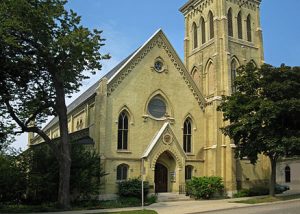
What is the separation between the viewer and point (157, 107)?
35.6 m

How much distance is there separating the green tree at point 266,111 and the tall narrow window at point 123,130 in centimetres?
838

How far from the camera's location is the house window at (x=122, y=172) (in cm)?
3244

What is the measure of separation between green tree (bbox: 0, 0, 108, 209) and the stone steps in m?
9.24

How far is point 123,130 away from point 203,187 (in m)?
8.26

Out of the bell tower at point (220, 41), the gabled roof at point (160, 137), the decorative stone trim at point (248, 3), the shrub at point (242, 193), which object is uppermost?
the decorative stone trim at point (248, 3)

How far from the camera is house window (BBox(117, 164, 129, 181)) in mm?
32438

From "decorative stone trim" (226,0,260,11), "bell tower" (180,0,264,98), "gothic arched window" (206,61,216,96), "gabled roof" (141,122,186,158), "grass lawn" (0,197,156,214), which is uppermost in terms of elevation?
"decorative stone trim" (226,0,260,11)

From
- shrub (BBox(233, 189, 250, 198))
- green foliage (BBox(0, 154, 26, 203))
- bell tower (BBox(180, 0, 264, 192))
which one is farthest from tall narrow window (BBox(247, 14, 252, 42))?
green foliage (BBox(0, 154, 26, 203))

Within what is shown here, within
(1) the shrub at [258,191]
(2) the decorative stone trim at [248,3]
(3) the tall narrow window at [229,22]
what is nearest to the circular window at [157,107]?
(1) the shrub at [258,191]

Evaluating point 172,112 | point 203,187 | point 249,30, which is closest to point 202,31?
point 249,30

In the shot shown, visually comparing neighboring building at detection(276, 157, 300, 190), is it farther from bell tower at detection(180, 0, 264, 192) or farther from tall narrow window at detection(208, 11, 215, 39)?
tall narrow window at detection(208, 11, 215, 39)

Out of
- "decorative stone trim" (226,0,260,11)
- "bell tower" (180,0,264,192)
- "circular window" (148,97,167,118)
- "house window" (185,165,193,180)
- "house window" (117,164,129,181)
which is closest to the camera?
"house window" (117,164,129,181)

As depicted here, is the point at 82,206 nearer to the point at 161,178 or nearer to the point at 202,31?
the point at 161,178

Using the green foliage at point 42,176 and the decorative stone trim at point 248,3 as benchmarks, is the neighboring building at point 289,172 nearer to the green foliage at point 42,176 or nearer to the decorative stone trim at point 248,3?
the decorative stone trim at point 248,3
